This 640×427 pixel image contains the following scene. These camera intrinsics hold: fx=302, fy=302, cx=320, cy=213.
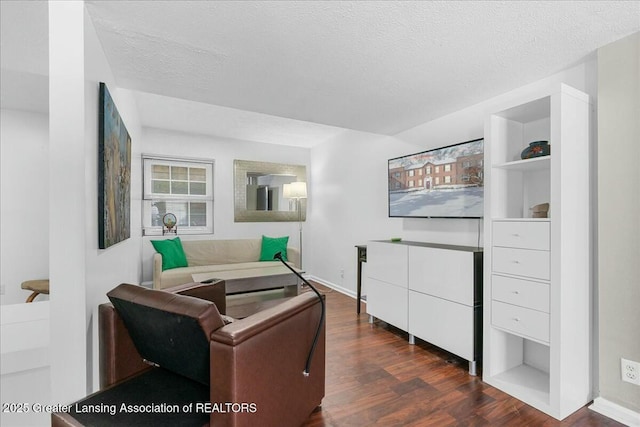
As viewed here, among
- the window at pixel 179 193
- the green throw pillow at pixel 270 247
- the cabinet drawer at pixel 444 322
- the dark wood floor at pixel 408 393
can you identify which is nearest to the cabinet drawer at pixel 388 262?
the cabinet drawer at pixel 444 322

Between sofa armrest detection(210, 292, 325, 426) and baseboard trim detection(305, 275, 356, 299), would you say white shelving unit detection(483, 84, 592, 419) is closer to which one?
sofa armrest detection(210, 292, 325, 426)

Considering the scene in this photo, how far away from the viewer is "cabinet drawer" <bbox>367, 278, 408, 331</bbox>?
9.67 feet

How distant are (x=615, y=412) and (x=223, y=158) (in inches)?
207

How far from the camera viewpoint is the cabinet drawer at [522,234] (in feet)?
6.30

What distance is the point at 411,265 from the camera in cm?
284

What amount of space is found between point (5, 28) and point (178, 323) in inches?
69.5

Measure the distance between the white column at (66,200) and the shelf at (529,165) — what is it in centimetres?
254

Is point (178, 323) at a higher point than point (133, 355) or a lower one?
higher

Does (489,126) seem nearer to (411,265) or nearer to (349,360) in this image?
(411,265)

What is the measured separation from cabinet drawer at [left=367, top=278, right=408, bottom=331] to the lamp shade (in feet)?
7.47

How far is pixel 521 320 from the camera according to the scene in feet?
6.65

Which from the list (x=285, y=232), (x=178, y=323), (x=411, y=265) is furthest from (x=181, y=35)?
(x=285, y=232)

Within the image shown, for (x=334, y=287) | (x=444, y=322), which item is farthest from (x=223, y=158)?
(x=444, y=322)

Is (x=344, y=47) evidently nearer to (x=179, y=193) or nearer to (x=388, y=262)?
(x=388, y=262)
